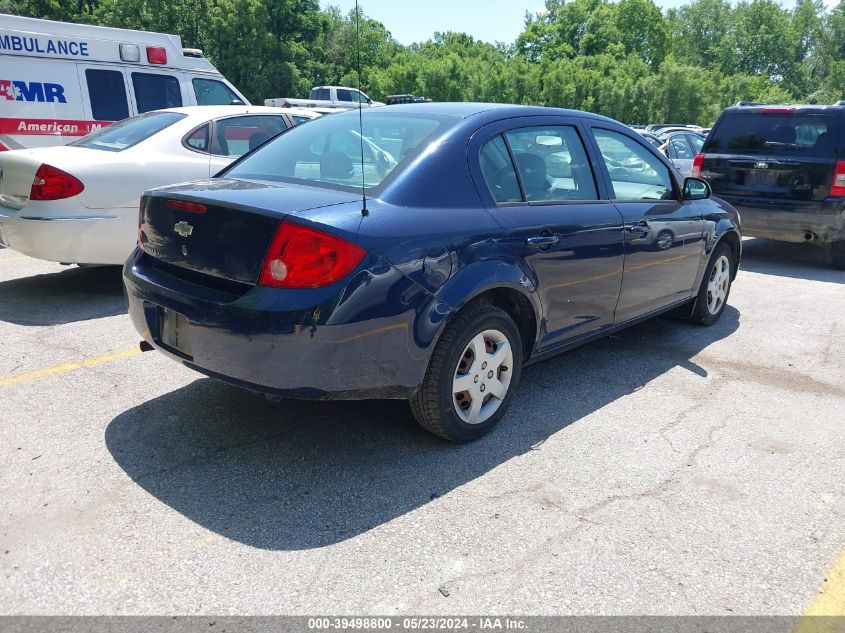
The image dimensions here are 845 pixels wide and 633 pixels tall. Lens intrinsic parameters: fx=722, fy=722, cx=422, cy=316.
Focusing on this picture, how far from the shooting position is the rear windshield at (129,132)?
6112 millimetres

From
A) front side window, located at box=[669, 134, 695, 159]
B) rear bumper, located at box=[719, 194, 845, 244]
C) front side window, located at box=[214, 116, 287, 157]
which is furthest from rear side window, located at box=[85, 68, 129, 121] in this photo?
front side window, located at box=[669, 134, 695, 159]

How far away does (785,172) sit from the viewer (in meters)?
8.30

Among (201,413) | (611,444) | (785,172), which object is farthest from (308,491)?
(785,172)

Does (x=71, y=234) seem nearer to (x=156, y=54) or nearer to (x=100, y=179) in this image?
(x=100, y=179)

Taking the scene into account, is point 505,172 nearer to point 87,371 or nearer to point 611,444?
point 611,444

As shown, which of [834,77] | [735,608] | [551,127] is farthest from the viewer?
[834,77]

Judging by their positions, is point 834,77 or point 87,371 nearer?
point 87,371

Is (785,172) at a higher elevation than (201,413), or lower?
higher

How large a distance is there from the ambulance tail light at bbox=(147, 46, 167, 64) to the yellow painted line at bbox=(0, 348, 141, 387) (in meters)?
5.77

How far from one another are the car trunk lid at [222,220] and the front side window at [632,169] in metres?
1.96

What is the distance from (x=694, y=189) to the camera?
202 inches

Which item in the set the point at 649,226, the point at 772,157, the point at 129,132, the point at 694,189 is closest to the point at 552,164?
the point at 649,226

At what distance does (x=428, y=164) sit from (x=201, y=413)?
5.80 ft

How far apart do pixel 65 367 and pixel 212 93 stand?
6332mm
